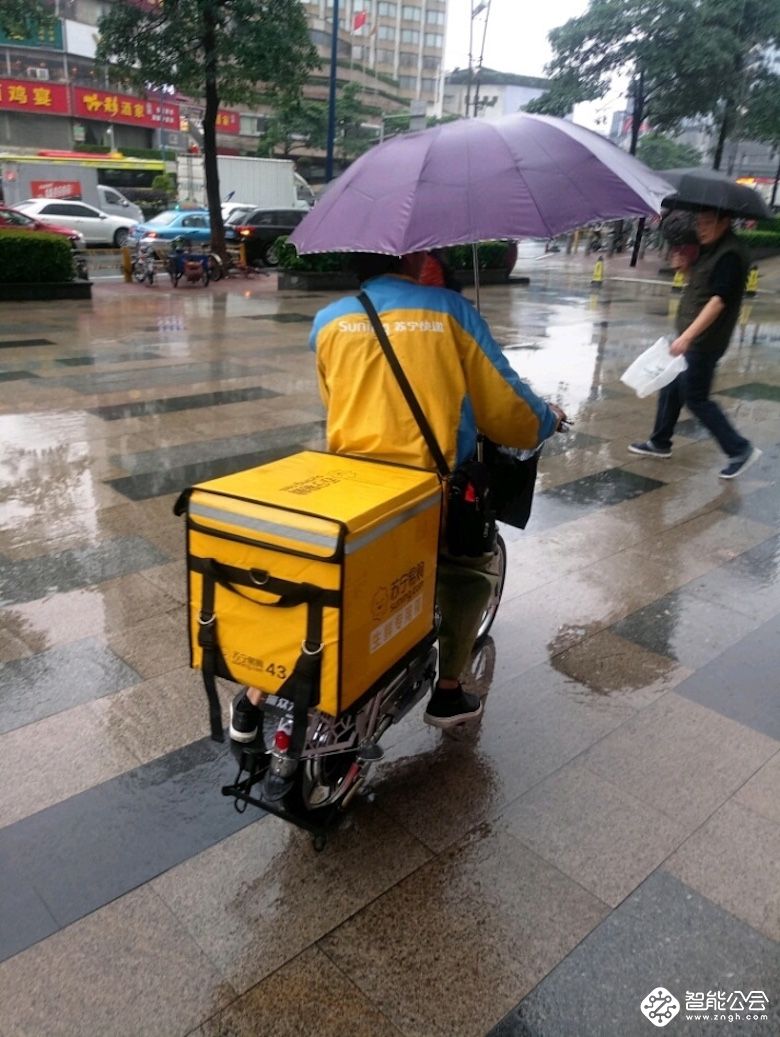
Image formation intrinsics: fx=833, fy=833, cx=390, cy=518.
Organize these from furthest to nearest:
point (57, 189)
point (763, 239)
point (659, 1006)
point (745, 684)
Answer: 1. point (763, 239)
2. point (57, 189)
3. point (745, 684)
4. point (659, 1006)

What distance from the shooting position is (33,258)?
1318cm

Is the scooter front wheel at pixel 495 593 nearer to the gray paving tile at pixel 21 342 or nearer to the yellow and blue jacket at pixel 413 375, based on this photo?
the yellow and blue jacket at pixel 413 375

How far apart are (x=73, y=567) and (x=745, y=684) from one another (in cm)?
324

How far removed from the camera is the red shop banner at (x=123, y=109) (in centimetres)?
4094

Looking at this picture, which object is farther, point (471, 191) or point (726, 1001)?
point (471, 191)

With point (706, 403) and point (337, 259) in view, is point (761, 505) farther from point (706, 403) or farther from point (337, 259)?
point (337, 259)

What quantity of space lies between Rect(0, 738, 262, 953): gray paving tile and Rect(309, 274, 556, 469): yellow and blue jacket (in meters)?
1.22

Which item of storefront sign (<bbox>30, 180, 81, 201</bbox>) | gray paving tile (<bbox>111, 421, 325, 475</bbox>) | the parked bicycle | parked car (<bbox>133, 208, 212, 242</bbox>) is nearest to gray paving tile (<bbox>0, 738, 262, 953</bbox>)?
gray paving tile (<bbox>111, 421, 325, 475</bbox>)

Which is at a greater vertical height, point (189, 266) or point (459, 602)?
point (459, 602)

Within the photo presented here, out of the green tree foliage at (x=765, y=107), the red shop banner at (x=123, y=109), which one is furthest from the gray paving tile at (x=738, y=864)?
the red shop banner at (x=123, y=109)

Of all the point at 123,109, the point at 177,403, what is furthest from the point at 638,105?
the point at 123,109

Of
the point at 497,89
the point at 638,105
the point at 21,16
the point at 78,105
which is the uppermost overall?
the point at 497,89

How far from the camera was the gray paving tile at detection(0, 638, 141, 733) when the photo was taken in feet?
10.3

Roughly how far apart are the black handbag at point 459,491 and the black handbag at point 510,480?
7.9 inches
